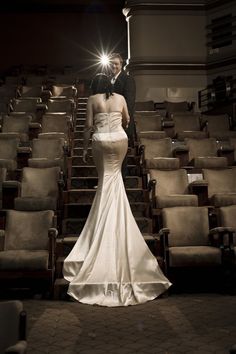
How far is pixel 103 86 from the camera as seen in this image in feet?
6.61

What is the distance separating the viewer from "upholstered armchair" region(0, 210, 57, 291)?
6.38ft

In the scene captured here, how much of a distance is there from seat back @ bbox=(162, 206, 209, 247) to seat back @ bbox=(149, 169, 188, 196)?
351mm

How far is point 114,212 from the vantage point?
193cm

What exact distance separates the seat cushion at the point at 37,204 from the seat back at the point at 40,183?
161 mm

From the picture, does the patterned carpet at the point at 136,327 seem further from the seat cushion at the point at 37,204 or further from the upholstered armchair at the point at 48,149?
the upholstered armchair at the point at 48,149

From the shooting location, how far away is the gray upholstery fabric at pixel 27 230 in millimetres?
2180

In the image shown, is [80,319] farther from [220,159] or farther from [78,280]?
[220,159]

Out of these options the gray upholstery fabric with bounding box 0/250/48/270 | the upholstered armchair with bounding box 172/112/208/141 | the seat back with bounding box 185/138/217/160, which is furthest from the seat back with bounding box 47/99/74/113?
the gray upholstery fabric with bounding box 0/250/48/270

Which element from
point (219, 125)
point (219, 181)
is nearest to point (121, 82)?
point (219, 181)

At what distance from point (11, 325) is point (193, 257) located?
1.23 m

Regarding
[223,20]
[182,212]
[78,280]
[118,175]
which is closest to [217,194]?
[182,212]

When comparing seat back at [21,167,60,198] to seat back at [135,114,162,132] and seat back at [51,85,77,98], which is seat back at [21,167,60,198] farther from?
seat back at [51,85,77,98]

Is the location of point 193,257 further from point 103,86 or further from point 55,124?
point 55,124

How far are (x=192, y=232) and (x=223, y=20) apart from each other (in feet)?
14.6
